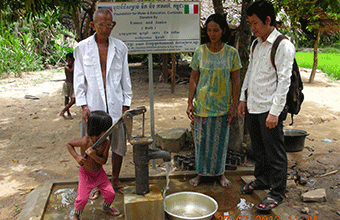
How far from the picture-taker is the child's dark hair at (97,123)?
222 centimetres

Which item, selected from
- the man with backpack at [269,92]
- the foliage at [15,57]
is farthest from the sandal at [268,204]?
the foliage at [15,57]

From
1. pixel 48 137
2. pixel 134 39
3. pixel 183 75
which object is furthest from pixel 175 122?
pixel 183 75

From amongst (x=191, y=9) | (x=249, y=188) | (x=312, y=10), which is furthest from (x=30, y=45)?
(x=249, y=188)

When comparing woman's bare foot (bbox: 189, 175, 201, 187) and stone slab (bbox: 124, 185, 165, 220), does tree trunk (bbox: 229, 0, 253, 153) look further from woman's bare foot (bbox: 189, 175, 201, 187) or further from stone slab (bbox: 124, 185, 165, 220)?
stone slab (bbox: 124, 185, 165, 220)

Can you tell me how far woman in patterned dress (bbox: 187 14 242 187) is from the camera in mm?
2697

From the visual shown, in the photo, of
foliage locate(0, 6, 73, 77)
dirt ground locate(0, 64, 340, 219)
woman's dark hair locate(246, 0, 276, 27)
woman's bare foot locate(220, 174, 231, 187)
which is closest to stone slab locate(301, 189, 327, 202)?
dirt ground locate(0, 64, 340, 219)

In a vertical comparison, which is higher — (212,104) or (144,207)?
(212,104)

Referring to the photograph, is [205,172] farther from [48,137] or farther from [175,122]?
[48,137]

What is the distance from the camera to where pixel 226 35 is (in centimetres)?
273

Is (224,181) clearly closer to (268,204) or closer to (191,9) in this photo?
(268,204)

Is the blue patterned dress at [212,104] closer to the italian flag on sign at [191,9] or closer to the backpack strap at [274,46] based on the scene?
the backpack strap at [274,46]

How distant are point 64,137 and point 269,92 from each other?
352 cm

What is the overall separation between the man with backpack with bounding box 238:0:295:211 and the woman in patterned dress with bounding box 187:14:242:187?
199 mm

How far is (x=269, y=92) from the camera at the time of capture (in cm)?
238
